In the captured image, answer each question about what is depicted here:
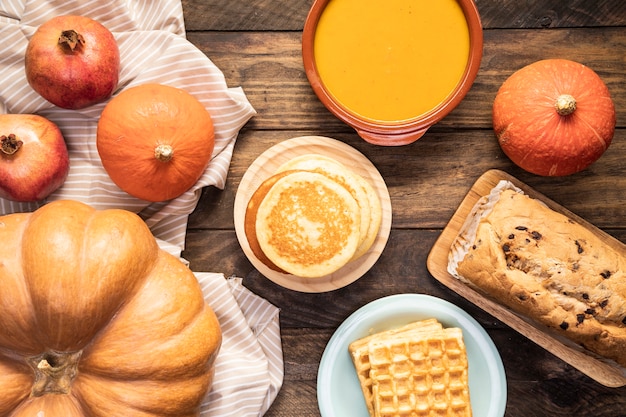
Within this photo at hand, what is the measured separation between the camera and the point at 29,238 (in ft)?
5.44

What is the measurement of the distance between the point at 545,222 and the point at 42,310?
1.34 meters

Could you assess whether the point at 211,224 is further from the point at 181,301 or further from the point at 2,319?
the point at 2,319

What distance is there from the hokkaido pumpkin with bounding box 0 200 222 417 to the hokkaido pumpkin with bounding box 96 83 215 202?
18cm

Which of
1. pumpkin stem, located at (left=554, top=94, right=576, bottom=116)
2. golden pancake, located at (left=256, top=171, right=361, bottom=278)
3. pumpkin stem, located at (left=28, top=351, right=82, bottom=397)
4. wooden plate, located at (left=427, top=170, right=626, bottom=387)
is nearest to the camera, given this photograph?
pumpkin stem, located at (left=28, top=351, right=82, bottom=397)

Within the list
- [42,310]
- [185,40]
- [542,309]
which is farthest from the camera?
[185,40]

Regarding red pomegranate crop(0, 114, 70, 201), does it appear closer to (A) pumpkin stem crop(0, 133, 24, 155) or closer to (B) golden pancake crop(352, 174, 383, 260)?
(A) pumpkin stem crop(0, 133, 24, 155)

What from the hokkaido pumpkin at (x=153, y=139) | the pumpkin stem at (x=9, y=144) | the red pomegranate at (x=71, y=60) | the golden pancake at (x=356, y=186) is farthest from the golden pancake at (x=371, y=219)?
the pumpkin stem at (x=9, y=144)

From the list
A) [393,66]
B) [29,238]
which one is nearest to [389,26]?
[393,66]

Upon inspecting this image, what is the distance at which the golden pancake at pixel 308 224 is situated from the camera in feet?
6.17

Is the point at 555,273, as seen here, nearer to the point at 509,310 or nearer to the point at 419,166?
the point at 509,310

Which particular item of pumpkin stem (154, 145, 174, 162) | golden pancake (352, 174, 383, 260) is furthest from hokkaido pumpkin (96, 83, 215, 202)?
golden pancake (352, 174, 383, 260)

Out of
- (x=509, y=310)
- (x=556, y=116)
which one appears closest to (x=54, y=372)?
(x=509, y=310)

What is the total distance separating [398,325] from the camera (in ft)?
6.70

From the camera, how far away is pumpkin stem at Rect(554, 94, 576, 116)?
1772 millimetres
